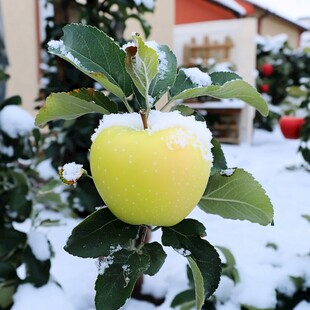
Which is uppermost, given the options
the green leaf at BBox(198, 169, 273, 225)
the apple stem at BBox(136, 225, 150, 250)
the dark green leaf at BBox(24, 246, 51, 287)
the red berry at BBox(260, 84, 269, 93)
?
the green leaf at BBox(198, 169, 273, 225)

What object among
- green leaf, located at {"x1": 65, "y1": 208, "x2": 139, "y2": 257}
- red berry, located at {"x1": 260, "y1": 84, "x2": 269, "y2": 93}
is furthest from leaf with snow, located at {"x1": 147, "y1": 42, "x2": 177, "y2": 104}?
red berry, located at {"x1": 260, "y1": 84, "x2": 269, "y2": 93}

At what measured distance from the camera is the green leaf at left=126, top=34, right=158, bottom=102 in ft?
1.02

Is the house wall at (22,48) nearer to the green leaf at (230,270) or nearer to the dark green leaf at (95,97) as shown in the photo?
the green leaf at (230,270)

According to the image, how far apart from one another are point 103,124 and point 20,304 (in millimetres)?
639

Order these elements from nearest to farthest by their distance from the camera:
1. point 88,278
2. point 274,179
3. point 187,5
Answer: point 88,278 < point 274,179 < point 187,5

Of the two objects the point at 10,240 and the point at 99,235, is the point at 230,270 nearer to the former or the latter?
the point at 10,240

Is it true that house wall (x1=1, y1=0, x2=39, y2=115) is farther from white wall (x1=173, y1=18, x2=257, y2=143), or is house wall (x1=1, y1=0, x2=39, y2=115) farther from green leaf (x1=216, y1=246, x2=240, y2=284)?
green leaf (x1=216, y1=246, x2=240, y2=284)

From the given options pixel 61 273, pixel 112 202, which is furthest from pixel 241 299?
pixel 112 202

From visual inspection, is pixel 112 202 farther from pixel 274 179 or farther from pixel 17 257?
pixel 274 179

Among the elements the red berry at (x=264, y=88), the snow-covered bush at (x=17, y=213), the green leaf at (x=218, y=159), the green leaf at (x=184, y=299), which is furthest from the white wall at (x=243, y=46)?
the green leaf at (x=218, y=159)

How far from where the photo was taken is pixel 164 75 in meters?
0.38

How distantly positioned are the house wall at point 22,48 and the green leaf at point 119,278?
3645 millimetres

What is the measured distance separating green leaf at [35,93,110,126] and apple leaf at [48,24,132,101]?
0.02 m

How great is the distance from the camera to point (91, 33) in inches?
14.3
